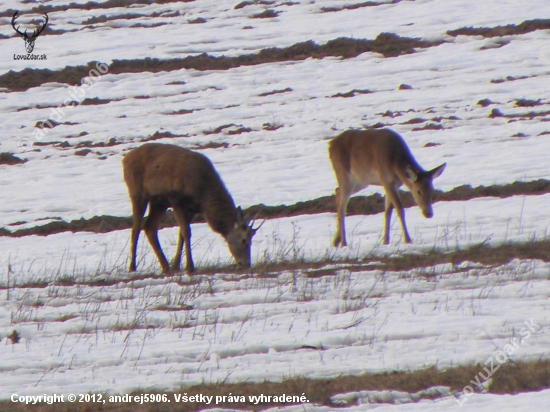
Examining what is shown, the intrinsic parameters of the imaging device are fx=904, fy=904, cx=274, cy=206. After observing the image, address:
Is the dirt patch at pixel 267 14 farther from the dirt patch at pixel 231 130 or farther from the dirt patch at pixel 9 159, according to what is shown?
the dirt patch at pixel 9 159

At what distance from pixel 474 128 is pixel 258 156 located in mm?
5326

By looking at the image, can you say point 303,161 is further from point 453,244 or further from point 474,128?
point 453,244

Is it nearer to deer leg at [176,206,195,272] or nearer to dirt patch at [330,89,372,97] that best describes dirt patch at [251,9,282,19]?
dirt patch at [330,89,372,97]

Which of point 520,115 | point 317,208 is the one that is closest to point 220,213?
point 317,208

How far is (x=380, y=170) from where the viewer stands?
13.6 m

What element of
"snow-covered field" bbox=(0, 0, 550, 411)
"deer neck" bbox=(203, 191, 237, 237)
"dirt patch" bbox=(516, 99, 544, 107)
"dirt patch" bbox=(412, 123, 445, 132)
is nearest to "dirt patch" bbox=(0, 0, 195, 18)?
"snow-covered field" bbox=(0, 0, 550, 411)

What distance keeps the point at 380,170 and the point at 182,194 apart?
3.35 meters

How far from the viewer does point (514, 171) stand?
57.7 ft

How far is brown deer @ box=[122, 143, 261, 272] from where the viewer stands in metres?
11.8

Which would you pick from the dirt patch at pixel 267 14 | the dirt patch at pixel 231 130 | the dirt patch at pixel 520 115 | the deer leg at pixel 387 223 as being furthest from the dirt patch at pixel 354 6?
the deer leg at pixel 387 223

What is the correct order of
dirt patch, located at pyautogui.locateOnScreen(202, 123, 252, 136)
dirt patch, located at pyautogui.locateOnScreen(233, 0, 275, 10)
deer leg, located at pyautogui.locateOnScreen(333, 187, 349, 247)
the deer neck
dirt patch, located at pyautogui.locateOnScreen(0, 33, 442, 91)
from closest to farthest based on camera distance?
the deer neck
deer leg, located at pyautogui.locateOnScreen(333, 187, 349, 247)
dirt patch, located at pyautogui.locateOnScreen(202, 123, 252, 136)
dirt patch, located at pyautogui.locateOnScreen(0, 33, 442, 91)
dirt patch, located at pyautogui.locateOnScreen(233, 0, 275, 10)

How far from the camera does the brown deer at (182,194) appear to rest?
11.8 m

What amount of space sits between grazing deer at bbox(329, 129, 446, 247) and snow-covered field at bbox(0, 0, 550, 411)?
1.67ft

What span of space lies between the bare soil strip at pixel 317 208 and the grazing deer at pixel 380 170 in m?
1.87
